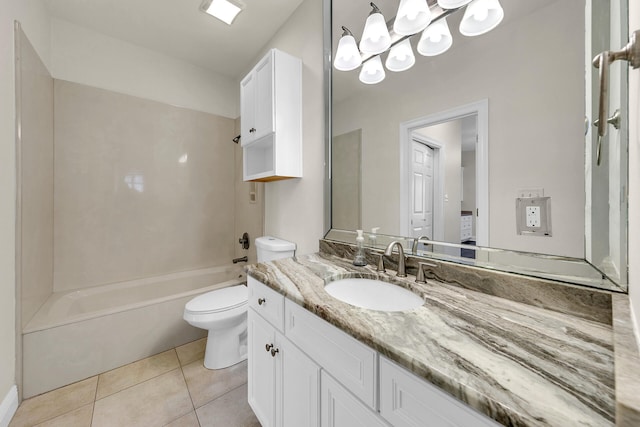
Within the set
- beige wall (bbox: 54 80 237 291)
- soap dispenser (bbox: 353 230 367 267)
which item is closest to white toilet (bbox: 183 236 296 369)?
soap dispenser (bbox: 353 230 367 267)

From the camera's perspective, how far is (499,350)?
1.70 ft

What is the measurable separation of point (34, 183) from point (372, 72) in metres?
2.29

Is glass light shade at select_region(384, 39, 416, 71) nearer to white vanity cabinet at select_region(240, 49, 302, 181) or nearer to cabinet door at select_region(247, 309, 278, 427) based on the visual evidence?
white vanity cabinet at select_region(240, 49, 302, 181)

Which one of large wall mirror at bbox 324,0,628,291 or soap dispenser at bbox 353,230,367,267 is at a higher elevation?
large wall mirror at bbox 324,0,628,291

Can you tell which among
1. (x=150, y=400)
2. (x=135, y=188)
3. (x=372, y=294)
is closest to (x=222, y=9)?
(x=135, y=188)

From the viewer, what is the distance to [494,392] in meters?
0.40

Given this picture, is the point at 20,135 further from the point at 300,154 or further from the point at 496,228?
the point at 496,228

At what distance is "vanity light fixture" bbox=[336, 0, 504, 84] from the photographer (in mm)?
900

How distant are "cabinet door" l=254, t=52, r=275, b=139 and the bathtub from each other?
4.48 feet

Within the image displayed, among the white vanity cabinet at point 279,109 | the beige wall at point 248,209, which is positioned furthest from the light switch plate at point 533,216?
the beige wall at point 248,209

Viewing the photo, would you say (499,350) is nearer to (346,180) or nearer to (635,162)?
(635,162)

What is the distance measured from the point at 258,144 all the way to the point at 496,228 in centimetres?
173
